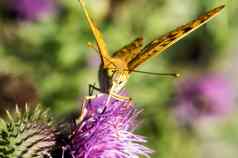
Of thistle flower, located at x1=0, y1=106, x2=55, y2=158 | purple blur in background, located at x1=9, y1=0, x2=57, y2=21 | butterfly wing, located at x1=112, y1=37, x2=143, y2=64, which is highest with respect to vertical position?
purple blur in background, located at x1=9, y1=0, x2=57, y2=21

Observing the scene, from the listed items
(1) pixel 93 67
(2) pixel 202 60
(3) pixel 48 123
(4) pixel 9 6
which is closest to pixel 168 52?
(2) pixel 202 60

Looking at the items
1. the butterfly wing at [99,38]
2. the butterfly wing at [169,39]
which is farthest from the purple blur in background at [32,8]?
the butterfly wing at [169,39]

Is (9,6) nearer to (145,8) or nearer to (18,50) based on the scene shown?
(18,50)

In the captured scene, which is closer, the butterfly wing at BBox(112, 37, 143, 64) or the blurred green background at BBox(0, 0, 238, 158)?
the butterfly wing at BBox(112, 37, 143, 64)

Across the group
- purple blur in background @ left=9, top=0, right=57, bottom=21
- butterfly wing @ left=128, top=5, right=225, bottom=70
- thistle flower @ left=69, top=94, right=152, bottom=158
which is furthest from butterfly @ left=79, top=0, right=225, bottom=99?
purple blur in background @ left=9, top=0, right=57, bottom=21

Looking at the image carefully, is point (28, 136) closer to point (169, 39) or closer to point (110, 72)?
point (110, 72)

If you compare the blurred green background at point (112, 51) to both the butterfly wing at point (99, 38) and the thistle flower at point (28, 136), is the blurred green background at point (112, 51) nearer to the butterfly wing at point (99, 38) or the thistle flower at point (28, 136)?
the thistle flower at point (28, 136)

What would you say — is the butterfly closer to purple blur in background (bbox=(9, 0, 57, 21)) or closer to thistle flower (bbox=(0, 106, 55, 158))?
thistle flower (bbox=(0, 106, 55, 158))

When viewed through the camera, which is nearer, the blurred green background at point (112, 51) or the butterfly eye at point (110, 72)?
the butterfly eye at point (110, 72)

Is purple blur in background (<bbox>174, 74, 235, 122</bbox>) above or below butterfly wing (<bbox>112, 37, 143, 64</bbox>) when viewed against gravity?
below
